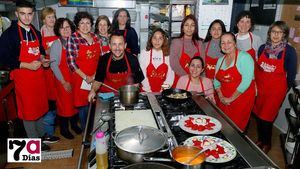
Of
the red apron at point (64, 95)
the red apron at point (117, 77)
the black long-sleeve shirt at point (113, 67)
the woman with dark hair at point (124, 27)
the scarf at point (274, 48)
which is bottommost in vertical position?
the red apron at point (64, 95)

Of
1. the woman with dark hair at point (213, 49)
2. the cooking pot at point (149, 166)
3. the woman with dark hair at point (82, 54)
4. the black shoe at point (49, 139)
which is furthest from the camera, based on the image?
the black shoe at point (49, 139)

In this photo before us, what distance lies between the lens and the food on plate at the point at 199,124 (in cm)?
155

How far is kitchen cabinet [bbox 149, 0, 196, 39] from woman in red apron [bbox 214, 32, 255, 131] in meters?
1.96

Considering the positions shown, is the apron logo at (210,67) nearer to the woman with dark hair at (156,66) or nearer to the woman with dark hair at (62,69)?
the woman with dark hair at (156,66)

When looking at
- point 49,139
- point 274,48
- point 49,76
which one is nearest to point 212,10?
point 274,48

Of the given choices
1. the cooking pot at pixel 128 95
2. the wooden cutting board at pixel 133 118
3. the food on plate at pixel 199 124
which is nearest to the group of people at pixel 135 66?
the cooking pot at pixel 128 95

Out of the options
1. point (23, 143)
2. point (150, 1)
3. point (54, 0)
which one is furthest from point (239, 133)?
point (54, 0)

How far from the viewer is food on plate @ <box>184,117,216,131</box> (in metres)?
1.55

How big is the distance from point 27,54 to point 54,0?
7.50ft

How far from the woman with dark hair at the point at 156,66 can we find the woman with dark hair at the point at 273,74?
0.98 metres

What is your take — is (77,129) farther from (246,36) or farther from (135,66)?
(246,36)

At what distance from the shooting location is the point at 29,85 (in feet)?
8.27

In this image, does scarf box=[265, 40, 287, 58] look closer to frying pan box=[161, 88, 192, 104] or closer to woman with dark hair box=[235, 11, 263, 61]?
woman with dark hair box=[235, 11, 263, 61]

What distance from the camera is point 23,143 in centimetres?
220
